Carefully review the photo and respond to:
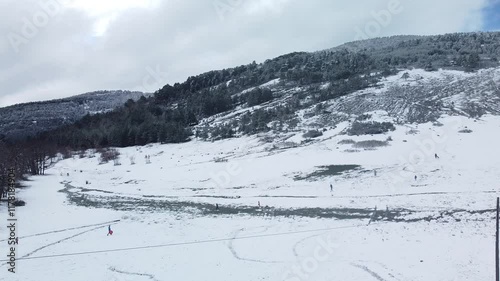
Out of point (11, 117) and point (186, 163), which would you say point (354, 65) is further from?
point (11, 117)

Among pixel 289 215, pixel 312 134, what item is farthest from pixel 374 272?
pixel 312 134

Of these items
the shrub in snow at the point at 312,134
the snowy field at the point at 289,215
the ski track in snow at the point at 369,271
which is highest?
the shrub in snow at the point at 312,134

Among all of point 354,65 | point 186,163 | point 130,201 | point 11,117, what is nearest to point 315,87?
point 354,65

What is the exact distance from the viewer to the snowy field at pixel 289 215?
73.2 feet

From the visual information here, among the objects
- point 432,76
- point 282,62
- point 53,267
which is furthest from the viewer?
point 282,62

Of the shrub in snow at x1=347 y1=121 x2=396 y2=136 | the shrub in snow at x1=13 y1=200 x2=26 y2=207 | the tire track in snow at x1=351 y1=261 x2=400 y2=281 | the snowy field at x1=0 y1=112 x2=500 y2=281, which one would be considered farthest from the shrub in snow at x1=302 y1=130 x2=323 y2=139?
the tire track in snow at x1=351 y1=261 x2=400 y2=281

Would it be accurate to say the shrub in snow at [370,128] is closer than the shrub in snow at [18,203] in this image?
No

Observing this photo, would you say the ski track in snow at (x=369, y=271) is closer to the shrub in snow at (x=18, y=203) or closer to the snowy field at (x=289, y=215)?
the snowy field at (x=289, y=215)

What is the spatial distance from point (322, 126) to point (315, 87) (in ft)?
112

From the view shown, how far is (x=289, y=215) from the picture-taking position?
3381 centimetres

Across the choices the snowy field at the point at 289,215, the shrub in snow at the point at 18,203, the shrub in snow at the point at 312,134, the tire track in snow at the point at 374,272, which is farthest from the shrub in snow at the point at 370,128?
the shrub in snow at the point at 18,203

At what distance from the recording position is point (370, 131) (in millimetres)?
67125

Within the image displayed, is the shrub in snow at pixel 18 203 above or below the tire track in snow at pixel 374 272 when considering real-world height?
above

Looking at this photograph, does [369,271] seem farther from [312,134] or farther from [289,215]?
[312,134]
